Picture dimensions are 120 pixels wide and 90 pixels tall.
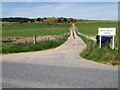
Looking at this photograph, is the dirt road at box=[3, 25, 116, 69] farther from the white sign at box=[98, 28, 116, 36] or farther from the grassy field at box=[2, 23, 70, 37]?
the grassy field at box=[2, 23, 70, 37]

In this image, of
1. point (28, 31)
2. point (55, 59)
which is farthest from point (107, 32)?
point (28, 31)

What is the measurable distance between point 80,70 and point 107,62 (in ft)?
8.03

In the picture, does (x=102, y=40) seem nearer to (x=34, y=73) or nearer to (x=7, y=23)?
(x=34, y=73)

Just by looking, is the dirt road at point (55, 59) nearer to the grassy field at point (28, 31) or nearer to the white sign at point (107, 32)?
the white sign at point (107, 32)

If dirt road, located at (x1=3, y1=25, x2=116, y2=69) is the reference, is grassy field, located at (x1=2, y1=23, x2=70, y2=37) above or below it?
above

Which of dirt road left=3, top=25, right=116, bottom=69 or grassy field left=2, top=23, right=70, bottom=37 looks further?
grassy field left=2, top=23, right=70, bottom=37

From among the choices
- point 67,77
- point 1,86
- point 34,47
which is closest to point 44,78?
point 67,77

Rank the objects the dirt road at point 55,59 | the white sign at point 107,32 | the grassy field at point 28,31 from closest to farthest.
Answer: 1. the dirt road at point 55,59
2. the white sign at point 107,32
3. the grassy field at point 28,31

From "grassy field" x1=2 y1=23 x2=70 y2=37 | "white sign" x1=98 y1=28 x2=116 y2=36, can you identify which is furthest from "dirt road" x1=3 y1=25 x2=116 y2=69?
"grassy field" x1=2 y1=23 x2=70 y2=37

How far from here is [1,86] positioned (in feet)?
30.6

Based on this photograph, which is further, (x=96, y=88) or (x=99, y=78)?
(x=99, y=78)

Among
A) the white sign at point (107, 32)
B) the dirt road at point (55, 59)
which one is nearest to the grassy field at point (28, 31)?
the dirt road at point (55, 59)

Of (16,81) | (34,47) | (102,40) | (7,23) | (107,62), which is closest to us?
(16,81)

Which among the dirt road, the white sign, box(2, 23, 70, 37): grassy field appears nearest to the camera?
the dirt road
